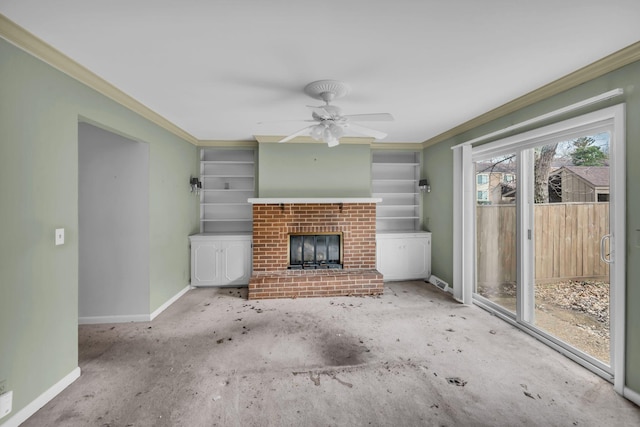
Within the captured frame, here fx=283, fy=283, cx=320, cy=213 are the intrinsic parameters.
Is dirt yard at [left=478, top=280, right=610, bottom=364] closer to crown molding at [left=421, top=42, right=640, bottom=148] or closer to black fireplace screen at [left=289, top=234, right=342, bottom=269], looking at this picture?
crown molding at [left=421, top=42, right=640, bottom=148]

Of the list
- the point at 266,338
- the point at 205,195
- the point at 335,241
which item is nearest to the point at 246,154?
the point at 205,195

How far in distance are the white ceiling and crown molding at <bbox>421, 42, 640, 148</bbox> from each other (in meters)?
0.08

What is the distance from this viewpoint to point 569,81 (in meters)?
2.35

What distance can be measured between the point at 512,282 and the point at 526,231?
63cm

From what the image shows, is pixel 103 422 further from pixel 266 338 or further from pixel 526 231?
pixel 526 231

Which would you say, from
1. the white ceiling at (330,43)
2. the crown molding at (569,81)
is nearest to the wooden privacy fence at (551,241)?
the crown molding at (569,81)

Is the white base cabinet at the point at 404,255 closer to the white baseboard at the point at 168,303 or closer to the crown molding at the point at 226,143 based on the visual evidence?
the crown molding at the point at 226,143

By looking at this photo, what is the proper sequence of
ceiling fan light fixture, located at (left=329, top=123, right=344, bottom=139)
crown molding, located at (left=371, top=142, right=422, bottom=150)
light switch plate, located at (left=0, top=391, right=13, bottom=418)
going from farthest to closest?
crown molding, located at (left=371, top=142, right=422, bottom=150) < ceiling fan light fixture, located at (left=329, top=123, right=344, bottom=139) < light switch plate, located at (left=0, top=391, right=13, bottom=418)

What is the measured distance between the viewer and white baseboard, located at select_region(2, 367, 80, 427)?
1749 millimetres

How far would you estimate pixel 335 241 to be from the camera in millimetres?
4688

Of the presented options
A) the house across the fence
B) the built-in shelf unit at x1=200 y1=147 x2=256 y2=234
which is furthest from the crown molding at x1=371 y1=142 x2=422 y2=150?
the house across the fence

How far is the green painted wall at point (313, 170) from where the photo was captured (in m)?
4.64

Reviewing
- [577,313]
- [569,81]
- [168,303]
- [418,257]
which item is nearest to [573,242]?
[577,313]

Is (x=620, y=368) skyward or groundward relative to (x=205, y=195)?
groundward
